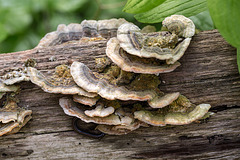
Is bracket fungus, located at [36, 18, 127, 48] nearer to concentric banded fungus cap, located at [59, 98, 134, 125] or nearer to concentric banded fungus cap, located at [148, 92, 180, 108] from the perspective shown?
concentric banded fungus cap, located at [59, 98, 134, 125]

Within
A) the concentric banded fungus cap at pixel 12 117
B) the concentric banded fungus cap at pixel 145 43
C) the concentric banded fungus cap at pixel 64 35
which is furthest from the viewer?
the concentric banded fungus cap at pixel 64 35

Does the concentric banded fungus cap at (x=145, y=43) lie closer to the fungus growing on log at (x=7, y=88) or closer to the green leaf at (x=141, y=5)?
the green leaf at (x=141, y=5)

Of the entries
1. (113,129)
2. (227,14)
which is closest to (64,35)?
(113,129)

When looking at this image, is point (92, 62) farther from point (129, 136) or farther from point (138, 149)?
point (138, 149)

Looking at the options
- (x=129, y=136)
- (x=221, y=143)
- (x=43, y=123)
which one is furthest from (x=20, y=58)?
(x=221, y=143)

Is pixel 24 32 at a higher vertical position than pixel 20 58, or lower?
lower

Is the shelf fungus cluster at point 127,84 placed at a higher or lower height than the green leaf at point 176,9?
lower

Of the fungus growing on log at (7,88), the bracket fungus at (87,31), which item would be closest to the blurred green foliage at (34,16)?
the bracket fungus at (87,31)

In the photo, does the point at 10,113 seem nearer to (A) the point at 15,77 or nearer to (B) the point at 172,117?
(A) the point at 15,77
